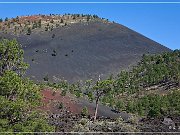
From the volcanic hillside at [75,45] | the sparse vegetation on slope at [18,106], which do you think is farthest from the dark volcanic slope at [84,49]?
the sparse vegetation on slope at [18,106]

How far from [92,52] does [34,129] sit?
94.2 metres

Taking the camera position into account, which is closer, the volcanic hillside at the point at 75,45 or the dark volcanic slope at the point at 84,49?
the dark volcanic slope at the point at 84,49

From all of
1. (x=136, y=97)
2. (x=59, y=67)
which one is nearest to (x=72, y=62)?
(x=59, y=67)

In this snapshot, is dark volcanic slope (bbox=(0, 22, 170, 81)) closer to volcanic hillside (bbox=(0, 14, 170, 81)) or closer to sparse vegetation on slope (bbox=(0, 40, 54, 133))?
volcanic hillside (bbox=(0, 14, 170, 81))

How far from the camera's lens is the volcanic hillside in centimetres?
9762

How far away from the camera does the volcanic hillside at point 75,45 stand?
9762 cm

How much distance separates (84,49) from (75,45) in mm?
3199

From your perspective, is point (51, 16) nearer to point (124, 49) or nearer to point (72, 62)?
point (124, 49)

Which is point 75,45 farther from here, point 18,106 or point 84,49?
point 18,106

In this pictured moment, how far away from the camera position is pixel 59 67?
318 feet

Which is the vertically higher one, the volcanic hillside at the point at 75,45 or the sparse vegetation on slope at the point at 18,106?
the volcanic hillside at the point at 75,45

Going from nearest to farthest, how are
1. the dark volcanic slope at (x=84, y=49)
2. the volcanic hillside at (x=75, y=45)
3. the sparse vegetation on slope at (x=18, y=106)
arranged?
1. the sparse vegetation on slope at (x=18, y=106)
2. the dark volcanic slope at (x=84, y=49)
3. the volcanic hillside at (x=75, y=45)

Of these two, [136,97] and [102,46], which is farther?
[102,46]

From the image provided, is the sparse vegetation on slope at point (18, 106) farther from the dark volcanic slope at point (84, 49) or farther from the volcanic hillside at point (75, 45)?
the dark volcanic slope at point (84, 49)
